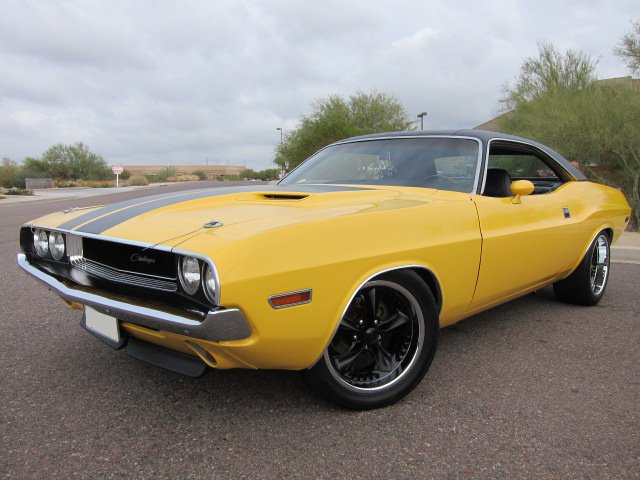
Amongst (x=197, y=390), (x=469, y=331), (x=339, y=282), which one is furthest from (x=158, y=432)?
(x=469, y=331)

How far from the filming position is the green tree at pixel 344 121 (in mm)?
27953

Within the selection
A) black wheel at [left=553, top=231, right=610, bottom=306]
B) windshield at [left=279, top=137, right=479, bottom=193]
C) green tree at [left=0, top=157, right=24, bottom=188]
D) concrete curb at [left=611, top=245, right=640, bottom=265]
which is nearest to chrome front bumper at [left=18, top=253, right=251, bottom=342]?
windshield at [left=279, top=137, right=479, bottom=193]

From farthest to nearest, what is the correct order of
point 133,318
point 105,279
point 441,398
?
point 441,398
point 105,279
point 133,318

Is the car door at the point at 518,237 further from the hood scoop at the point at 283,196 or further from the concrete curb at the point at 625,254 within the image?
the concrete curb at the point at 625,254

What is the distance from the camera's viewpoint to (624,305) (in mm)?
4117

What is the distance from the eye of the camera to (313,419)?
219cm

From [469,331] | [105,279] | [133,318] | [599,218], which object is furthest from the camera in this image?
[599,218]

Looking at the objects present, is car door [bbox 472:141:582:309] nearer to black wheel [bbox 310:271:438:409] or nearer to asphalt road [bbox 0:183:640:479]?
asphalt road [bbox 0:183:640:479]

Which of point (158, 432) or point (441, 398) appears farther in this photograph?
point (441, 398)

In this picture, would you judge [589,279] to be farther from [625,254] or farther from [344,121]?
[344,121]

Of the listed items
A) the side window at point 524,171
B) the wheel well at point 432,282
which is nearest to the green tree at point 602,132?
the side window at point 524,171

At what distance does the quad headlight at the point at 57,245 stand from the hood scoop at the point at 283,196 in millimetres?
1040

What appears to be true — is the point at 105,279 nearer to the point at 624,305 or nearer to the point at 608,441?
the point at 608,441

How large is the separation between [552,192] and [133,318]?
9.82ft
